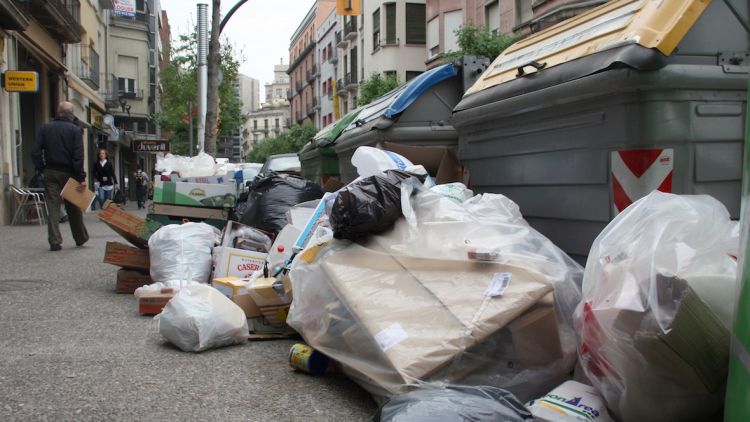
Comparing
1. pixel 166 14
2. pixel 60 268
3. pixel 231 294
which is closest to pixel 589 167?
pixel 231 294

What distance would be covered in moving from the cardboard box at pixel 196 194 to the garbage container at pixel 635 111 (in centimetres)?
393

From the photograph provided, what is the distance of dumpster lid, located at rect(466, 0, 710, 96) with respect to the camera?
2.87 meters

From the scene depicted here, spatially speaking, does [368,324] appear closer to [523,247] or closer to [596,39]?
[523,247]

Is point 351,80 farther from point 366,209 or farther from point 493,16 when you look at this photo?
point 366,209

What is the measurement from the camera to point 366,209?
3.08 meters

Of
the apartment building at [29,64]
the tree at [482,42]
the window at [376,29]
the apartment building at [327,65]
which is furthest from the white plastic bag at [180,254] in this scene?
the apartment building at [327,65]

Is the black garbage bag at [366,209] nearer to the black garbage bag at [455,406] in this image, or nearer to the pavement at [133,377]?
the pavement at [133,377]

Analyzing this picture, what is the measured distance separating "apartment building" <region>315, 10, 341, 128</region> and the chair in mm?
36955

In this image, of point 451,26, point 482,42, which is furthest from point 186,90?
point 482,42

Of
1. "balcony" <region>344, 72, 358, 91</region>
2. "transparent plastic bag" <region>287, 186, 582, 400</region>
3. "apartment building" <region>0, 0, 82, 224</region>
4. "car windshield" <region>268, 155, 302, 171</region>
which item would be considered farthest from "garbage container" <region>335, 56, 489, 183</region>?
"balcony" <region>344, 72, 358, 91</region>

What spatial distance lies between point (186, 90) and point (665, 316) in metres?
35.2

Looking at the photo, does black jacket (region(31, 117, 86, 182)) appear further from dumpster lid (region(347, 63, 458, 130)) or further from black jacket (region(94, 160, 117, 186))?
black jacket (region(94, 160, 117, 186))

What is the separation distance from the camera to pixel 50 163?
7547mm

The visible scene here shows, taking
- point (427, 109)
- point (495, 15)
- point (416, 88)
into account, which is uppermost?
point (495, 15)
